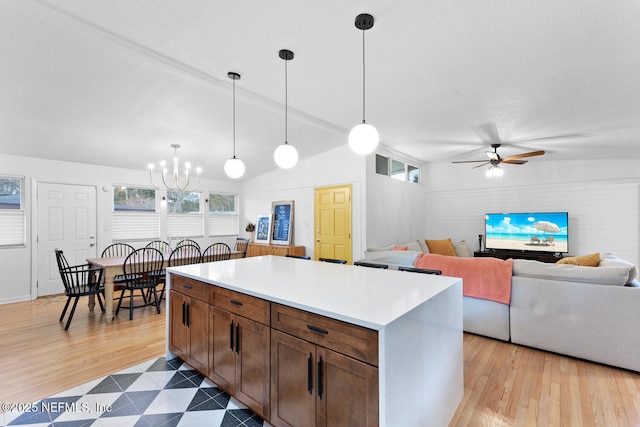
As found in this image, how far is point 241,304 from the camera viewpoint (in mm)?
1958

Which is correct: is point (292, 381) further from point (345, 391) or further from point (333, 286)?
point (333, 286)

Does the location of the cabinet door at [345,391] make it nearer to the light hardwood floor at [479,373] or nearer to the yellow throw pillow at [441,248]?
the light hardwood floor at [479,373]

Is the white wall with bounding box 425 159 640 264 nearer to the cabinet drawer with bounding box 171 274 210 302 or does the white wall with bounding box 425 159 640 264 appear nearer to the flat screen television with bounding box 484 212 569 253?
the flat screen television with bounding box 484 212 569 253

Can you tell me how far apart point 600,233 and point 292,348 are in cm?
626

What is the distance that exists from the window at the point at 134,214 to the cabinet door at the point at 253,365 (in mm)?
4861

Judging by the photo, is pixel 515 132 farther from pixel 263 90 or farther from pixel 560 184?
pixel 263 90

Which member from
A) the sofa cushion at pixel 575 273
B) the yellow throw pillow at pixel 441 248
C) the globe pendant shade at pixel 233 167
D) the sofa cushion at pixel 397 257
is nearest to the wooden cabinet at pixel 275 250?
the sofa cushion at pixel 397 257

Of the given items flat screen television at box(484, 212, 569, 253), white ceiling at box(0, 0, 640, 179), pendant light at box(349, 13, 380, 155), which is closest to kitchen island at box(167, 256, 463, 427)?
pendant light at box(349, 13, 380, 155)

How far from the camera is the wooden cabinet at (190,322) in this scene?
229 cm

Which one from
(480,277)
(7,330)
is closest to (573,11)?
(480,277)

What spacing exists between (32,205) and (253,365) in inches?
199

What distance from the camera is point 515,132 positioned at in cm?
413

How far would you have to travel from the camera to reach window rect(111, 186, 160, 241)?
559 cm

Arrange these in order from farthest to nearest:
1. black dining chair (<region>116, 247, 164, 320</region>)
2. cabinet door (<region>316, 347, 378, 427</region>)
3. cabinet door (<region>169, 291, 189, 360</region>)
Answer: black dining chair (<region>116, 247, 164, 320</region>) → cabinet door (<region>169, 291, 189, 360</region>) → cabinet door (<region>316, 347, 378, 427</region>)
